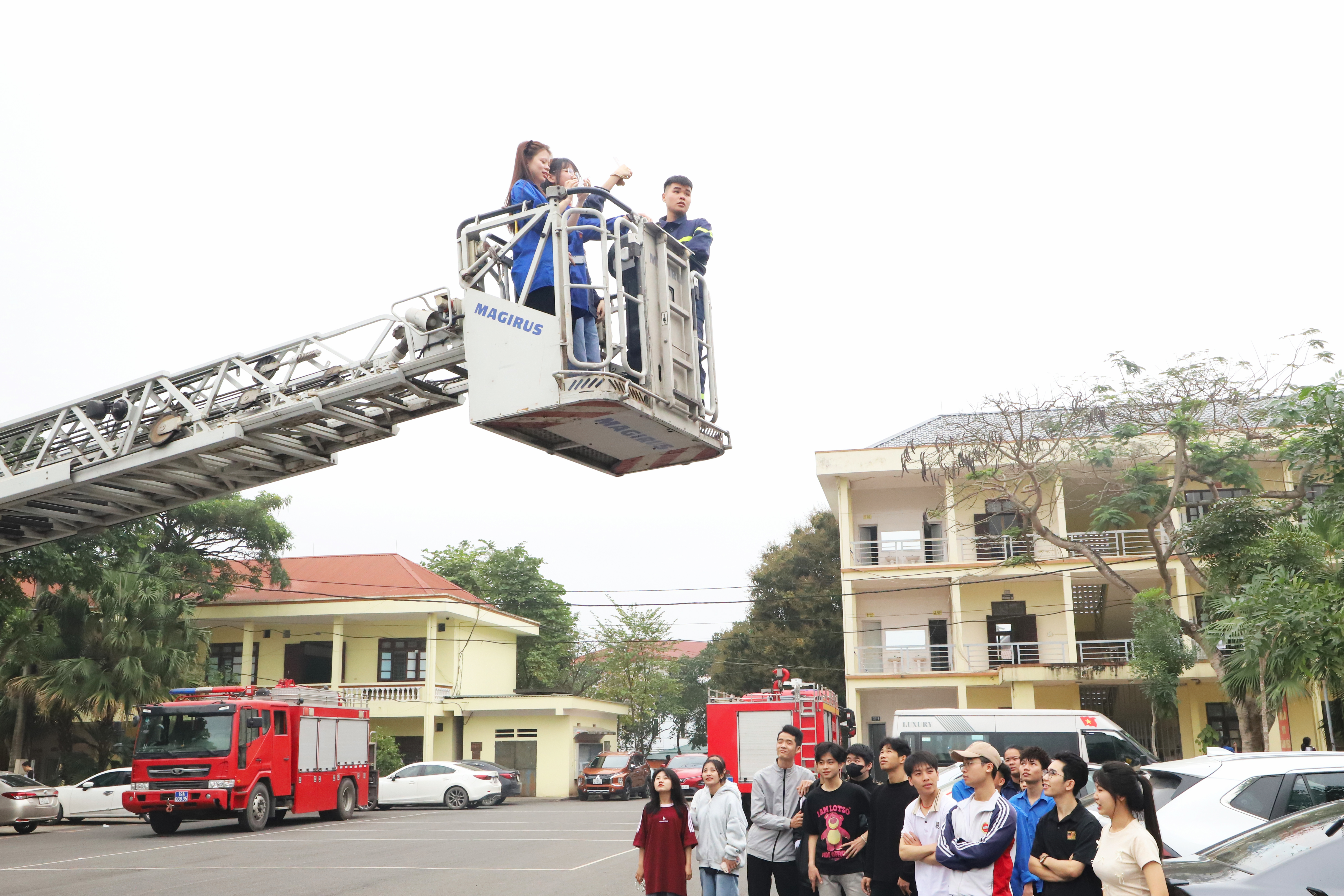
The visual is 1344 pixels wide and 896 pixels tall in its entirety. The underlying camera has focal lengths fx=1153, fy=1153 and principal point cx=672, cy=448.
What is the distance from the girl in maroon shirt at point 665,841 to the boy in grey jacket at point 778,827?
489mm

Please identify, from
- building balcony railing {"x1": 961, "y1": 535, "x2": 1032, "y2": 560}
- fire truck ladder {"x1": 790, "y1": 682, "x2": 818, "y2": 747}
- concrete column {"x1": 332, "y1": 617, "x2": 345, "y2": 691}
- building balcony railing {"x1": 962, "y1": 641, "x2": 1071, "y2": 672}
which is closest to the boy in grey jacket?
fire truck ladder {"x1": 790, "y1": 682, "x2": 818, "y2": 747}

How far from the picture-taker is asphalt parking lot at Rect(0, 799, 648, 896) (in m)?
13.0

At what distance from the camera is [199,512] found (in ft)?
118

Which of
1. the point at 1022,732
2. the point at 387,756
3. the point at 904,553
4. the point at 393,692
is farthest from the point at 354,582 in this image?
the point at 1022,732

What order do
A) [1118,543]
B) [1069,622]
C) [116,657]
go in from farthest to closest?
[1118,543]
[1069,622]
[116,657]

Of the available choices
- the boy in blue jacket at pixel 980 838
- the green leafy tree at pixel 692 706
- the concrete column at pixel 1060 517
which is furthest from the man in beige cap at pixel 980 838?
the green leafy tree at pixel 692 706

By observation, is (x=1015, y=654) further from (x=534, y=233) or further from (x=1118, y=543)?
(x=534, y=233)

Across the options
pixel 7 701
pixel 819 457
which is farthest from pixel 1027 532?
pixel 7 701

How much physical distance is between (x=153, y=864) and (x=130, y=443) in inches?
322

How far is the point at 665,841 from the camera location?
8.49 metres

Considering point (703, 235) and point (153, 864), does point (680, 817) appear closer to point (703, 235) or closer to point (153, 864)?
point (703, 235)

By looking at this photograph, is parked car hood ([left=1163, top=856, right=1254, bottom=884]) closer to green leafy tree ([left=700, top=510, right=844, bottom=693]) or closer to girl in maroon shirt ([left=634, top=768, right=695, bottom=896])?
girl in maroon shirt ([left=634, top=768, right=695, bottom=896])

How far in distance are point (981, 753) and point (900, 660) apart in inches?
1146

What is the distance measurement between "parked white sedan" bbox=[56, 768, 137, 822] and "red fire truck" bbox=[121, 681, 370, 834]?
3004mm
